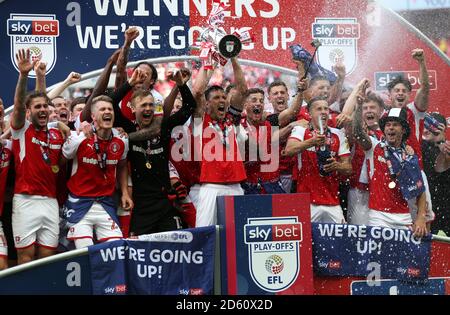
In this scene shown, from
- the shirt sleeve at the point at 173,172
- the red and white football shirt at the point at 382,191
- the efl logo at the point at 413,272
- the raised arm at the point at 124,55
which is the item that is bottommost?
the efl logo at the point at 413,272

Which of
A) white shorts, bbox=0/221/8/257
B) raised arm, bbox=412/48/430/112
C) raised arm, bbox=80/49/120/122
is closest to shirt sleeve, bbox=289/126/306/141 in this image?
raised arm, bbox=412/48/430/112

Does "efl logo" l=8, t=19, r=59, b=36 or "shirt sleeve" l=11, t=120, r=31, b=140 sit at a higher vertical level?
"efl logo" l=8, t=19, r=59, b=36

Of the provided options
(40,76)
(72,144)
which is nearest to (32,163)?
(72,144)

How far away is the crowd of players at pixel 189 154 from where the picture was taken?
23.9 ft

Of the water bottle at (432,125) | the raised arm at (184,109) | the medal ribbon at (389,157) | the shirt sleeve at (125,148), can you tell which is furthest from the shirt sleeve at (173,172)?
the water bottle at (432,125)

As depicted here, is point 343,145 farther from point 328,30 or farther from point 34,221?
point 34,221

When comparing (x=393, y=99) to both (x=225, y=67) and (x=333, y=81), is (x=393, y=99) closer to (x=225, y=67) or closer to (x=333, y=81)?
(x=333, y=81)

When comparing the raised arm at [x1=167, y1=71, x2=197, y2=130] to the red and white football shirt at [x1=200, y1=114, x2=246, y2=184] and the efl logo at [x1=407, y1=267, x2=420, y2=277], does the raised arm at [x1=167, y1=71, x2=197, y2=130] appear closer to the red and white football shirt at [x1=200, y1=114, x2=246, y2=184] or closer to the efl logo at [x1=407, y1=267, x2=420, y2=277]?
the red and white football shirt at [x1=200, y1=114, x2=246, y2=184]

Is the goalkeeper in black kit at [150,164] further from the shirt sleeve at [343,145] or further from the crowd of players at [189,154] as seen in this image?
the shirt sleeve at [343,145]

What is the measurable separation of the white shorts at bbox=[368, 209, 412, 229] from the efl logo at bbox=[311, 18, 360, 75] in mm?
1463

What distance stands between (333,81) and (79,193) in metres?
2.54

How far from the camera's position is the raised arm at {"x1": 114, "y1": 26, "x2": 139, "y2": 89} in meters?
7.69

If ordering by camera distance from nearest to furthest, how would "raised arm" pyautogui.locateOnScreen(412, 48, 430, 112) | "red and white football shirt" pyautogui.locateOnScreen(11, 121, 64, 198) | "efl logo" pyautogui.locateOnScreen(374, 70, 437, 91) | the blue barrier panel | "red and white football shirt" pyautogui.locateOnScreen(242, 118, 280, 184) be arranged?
the blue barrier panel
"red and white football shirt" pyautogui.locateOnScreen(11, 121, 64, 198)
"red and white football shirt" pyautogui.locateOnScreen(242, 118, 280, 184)
"raised arm" pyautogui.locateOnScreen(412, 48, 430, 112)
"efl logo" pyautogui.locateOnScreen(374, 70, 437, 91)

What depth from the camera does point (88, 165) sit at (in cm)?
736
